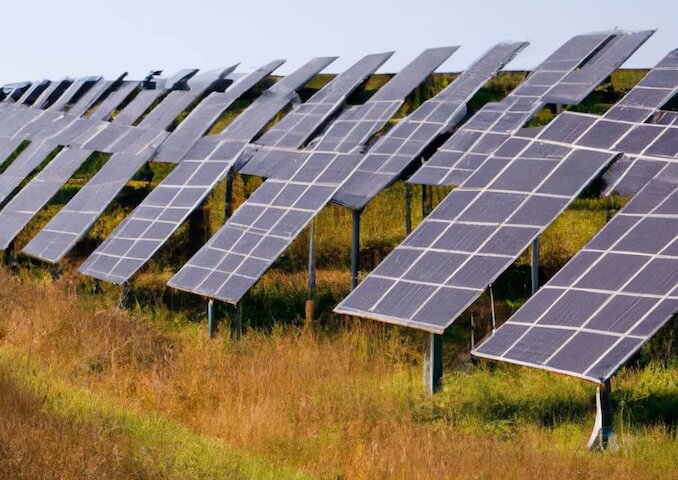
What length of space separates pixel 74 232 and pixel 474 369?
8.62m

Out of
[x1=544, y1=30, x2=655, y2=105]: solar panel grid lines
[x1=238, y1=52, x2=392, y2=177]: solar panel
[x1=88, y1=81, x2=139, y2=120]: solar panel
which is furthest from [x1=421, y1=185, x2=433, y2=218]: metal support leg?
[x1=88, y1=81, x2=139, y2=120]: solar panel

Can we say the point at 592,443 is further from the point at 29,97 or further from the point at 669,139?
the point at 29,97

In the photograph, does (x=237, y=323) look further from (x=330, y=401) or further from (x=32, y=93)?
(x=32, y=93)

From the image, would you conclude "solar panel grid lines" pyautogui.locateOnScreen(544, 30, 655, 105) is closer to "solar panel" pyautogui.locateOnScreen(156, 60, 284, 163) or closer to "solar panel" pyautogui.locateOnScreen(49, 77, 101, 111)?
"solar panel" pyautogui.locateOnScreen(156, 60, 284, 163)

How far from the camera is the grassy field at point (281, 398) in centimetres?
1034

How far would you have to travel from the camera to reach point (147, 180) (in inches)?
Result: 1150

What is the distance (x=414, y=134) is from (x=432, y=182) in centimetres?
186

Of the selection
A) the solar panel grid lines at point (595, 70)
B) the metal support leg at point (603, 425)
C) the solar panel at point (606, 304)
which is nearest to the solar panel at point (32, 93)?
the solar panel grid lines at point (595, 70)

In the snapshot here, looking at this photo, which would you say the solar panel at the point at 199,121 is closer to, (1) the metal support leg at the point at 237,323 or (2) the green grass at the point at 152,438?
(1) the metal support leg at the point at 237,323

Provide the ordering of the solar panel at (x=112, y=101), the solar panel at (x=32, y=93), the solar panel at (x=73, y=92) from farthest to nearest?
the solar panel at (x=32, y=93) < the solar panel at (x=73, y=92) < the solar panel at (x=112, y=101)

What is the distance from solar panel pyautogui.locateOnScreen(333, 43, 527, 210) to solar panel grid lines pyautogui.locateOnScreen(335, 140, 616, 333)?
300 cm

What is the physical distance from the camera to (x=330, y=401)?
1266cm

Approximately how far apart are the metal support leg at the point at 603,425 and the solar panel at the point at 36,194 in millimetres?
13747

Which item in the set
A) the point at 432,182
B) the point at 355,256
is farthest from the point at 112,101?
the point at 432,182
